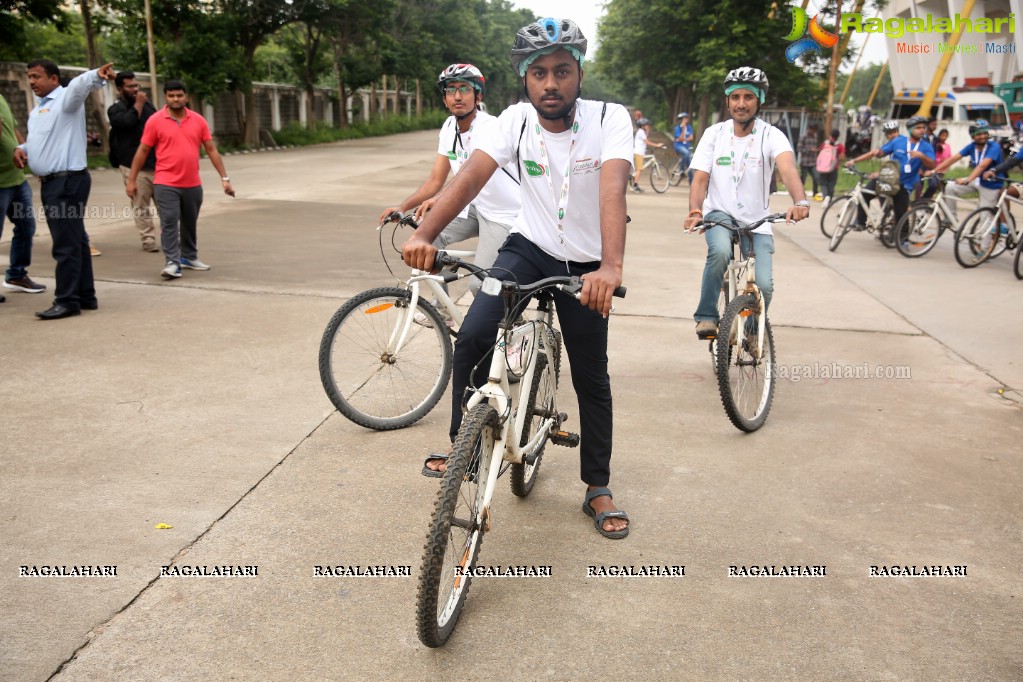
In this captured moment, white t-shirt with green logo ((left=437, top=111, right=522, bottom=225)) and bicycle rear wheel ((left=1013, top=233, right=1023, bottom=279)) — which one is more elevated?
white t-shirt with green logo ((left=437, top=111, right=522, bottom=225))

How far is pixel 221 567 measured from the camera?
327cm

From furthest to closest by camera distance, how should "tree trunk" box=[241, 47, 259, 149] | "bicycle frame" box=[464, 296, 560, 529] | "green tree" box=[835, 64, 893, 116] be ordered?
1. "green tree" box=[835, 64, 893, 116]
2. "tree trunk" box=[241, 47, 259, 149]
3. "bicycle frame" box=[464, 296, 560, 529]

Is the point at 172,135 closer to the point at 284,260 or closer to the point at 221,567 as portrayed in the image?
the point at 284,260

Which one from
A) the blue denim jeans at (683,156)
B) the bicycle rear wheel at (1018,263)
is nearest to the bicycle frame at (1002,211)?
the bicycle rear wheel at (1018,263)

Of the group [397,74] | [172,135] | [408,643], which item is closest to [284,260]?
[172,135]

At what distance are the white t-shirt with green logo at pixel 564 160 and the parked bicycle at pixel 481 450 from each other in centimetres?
29

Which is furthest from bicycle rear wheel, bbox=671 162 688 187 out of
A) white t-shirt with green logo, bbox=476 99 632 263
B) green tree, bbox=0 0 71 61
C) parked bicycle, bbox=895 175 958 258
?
white t-shirt with green logo, bbox=476 99 632 263

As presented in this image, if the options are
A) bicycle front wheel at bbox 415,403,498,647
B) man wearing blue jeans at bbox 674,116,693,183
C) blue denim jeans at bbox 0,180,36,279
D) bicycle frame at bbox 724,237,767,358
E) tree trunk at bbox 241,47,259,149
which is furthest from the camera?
tree trunk at bbox 241,47,259,149

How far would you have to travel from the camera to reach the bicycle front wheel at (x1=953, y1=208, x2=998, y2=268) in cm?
1069

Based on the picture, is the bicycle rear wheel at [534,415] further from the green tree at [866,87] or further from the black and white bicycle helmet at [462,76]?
the green tree at [866,87]

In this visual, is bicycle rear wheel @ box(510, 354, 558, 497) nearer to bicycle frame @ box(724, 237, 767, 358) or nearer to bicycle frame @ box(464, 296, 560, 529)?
bicycle frame @ box(464, 296, 560, 529)

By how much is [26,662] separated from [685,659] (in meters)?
2.02

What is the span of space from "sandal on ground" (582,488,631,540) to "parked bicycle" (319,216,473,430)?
1249 millimetres

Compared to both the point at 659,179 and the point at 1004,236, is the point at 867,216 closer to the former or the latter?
the point at 1004,236
